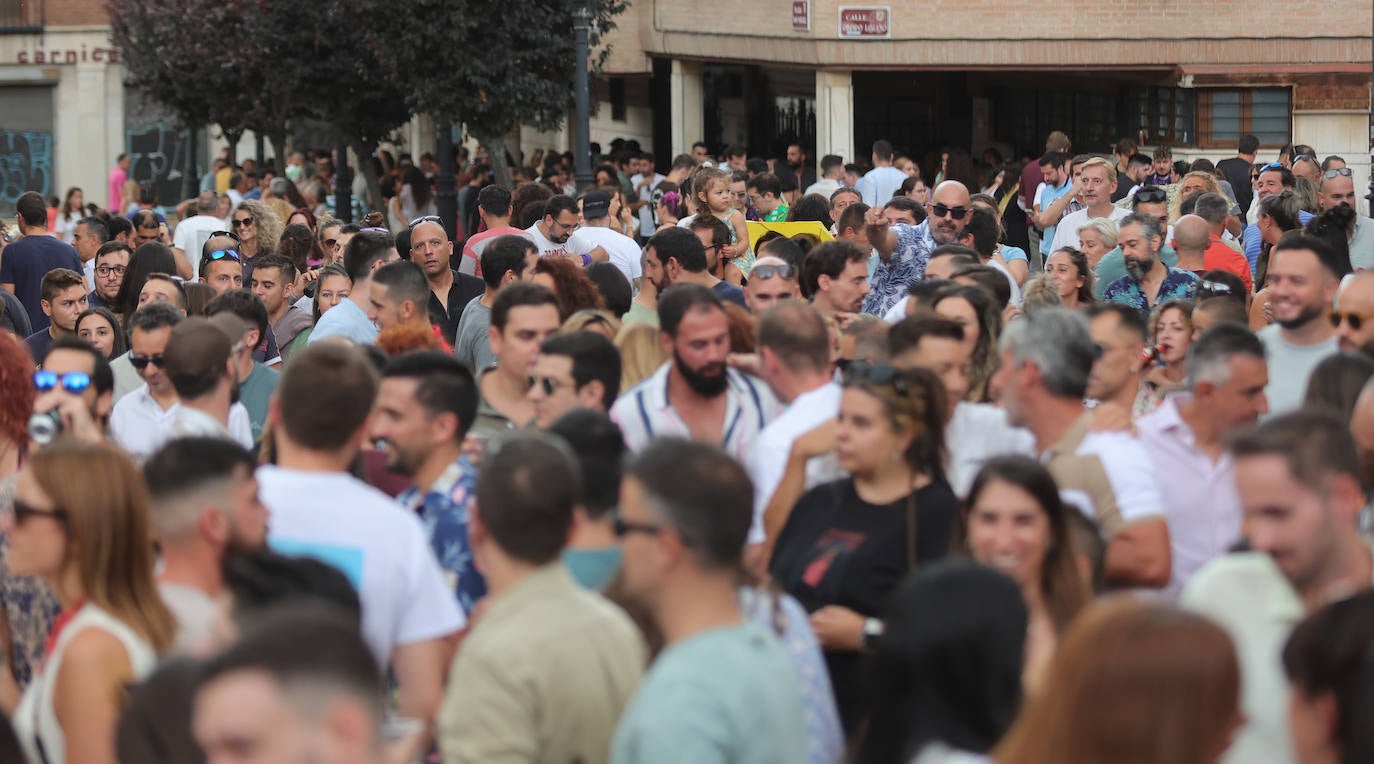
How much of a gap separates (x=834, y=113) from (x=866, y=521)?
71.1ft

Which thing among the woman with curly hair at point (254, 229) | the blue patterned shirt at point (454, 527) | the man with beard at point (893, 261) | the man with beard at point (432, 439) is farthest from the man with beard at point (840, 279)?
the woman with curly hair at point (254, 229)

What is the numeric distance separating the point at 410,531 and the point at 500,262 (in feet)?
16.2

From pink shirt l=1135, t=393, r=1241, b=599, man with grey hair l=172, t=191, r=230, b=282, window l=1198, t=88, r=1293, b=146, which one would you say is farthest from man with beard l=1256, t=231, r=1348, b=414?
window l=1198, t=88, r=1293, b=146

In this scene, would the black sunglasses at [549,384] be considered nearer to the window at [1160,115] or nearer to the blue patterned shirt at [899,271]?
the blue patterned shirt at [899,271]

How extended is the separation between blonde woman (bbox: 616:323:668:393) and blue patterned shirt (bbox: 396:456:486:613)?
196cm

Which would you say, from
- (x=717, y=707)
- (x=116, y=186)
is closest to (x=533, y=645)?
(x=717, y=707)

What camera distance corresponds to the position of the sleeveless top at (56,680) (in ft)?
13.9

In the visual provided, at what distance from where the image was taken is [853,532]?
520 cm

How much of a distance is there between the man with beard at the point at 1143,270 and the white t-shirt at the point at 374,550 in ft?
20.5

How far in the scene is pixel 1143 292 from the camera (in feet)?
33.6

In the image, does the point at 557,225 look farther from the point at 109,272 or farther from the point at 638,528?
the point at 638,528

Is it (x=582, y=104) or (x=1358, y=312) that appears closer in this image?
(x=1358, y=312)

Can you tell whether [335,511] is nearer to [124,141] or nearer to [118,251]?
[118,251]

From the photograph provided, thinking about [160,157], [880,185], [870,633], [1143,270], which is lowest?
[870,633]
